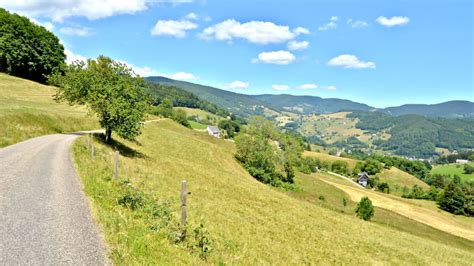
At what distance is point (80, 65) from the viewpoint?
50.0m

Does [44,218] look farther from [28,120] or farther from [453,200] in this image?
[453,200]

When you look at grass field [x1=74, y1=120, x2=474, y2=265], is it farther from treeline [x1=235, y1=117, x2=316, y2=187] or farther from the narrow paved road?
treeline [x1=235, y1=117, x2=316, y2=187]

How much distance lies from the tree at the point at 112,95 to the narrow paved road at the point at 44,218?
18.8 meters

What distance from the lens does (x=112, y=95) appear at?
1695 inches

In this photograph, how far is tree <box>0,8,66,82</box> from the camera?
9531cm

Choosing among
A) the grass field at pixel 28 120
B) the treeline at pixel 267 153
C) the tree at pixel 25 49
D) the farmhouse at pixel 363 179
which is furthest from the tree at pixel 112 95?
the farmhouse at pixel 363 179

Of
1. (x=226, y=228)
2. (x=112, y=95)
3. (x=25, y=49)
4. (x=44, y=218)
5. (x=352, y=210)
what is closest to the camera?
(x=44, y=218)

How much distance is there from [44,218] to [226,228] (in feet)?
42.9

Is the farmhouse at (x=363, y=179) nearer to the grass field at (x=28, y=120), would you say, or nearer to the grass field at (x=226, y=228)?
the grass field at (x=226, y=228)

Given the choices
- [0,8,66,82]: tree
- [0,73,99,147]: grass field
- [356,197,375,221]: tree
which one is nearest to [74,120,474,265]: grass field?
[0,73,99,147]: grass field

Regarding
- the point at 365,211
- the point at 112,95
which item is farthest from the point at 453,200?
the point at 112,95

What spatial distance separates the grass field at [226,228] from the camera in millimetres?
13625

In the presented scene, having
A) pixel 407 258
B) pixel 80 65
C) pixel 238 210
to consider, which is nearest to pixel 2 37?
pixel 80 65

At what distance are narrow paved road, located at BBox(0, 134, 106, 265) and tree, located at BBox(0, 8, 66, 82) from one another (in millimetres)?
84170
